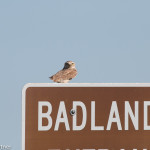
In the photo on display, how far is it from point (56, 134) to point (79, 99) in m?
0.28

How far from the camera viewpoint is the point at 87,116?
501 cm

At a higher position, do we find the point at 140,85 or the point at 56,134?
the point at 140,85

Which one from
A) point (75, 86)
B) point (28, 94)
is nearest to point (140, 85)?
point (75, 86)

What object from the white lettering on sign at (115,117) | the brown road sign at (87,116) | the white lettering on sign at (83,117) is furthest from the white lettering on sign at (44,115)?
the white lettering on sign at (115,117)

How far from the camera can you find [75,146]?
4996 mm

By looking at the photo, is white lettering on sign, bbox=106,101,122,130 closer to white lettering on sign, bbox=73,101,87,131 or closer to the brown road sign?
the brown road sign

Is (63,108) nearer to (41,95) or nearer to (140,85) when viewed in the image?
(41,95)

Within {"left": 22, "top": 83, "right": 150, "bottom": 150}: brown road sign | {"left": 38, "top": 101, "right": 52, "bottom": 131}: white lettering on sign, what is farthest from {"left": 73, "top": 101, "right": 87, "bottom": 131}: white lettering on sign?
{"left": 38, "top": 101, "right": 52, "bottom": 131}: white lettering on sign

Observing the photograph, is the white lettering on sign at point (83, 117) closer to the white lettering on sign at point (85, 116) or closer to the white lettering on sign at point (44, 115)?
the white lettering on sign at point (85, 116)

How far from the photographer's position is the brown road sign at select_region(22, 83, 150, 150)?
4977 mm

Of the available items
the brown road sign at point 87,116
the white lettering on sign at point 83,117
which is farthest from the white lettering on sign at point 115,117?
the white lettering on sign at point 83,117

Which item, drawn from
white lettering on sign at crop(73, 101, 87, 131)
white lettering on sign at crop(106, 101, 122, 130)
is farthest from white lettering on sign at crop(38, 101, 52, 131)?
white lettering on sign at crop(106, 101, 122, 130)

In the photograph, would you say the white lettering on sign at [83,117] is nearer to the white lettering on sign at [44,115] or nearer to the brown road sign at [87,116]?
the brown road sign at [87,116]

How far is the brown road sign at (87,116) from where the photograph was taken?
4.98m
